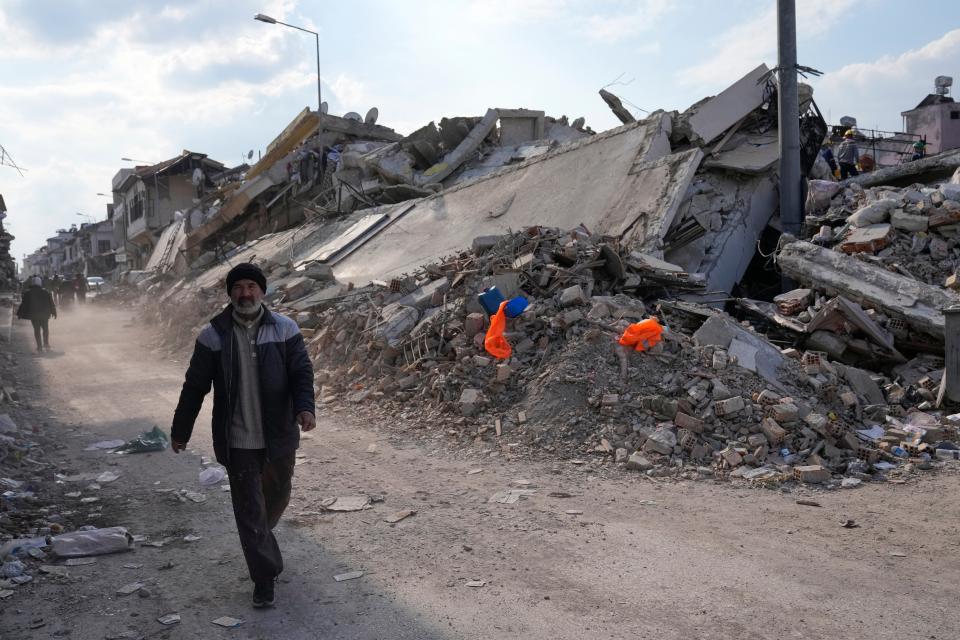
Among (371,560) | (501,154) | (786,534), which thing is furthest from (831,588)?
(501,154)

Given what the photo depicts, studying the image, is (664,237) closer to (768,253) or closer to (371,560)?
(768,253)

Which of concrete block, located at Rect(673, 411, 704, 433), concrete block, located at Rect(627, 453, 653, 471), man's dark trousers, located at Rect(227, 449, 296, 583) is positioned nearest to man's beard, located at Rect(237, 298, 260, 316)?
man's dark trousers, located at Rect(227, 449, 296, 583)

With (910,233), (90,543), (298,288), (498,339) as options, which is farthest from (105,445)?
(910,233)

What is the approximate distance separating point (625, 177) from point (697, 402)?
19.4ft

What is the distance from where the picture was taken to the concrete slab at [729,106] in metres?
11.6

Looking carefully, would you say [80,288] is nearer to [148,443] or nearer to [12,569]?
[148,443]

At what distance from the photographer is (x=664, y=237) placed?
33.5 ft

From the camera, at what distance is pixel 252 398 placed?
3.60 metres

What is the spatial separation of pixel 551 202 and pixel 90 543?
30.7 ft

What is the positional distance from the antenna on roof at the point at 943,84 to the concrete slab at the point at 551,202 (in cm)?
2752

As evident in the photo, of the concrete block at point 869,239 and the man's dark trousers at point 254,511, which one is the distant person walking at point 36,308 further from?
the concrete block at point 869,239

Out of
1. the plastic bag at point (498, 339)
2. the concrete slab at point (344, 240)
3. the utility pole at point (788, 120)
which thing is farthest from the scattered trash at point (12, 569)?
the concrete slab at point (344, 240)

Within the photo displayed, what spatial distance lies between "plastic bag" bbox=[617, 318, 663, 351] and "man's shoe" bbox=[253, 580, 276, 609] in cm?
428

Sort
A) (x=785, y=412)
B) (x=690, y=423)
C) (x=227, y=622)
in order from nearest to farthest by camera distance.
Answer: (x=227, y=622), (x=785, y=412), (x=690, y=423)
